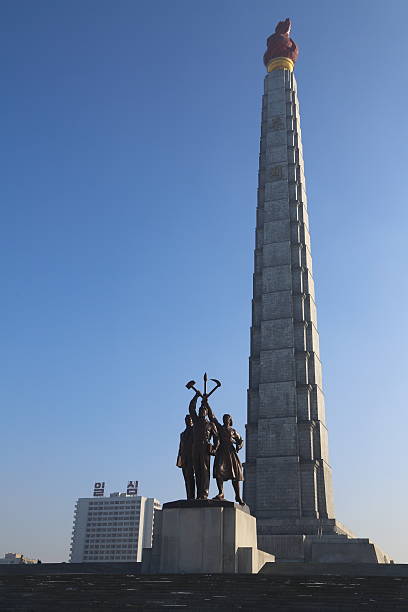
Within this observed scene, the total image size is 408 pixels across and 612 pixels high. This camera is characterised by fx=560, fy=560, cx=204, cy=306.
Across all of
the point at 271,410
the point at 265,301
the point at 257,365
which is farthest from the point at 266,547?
the point at 265,301

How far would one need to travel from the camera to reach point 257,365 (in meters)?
29.1

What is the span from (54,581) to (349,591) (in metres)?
5.76

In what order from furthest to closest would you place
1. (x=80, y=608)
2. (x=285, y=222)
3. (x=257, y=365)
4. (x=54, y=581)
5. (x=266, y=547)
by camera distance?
(x=285, y=222), (x=257, y=365), (x=266, y=547), (x=54, y=581), (x=80, y=608)

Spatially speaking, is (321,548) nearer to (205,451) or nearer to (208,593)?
(205,451)

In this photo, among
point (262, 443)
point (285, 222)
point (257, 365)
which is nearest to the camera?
point (262, 443)

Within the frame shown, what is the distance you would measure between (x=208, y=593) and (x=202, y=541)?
3.95m

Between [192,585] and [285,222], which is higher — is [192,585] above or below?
below

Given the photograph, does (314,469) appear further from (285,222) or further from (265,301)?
(285,222)

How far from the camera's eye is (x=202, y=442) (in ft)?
49.0

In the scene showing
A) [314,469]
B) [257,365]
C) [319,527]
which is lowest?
[319,527]

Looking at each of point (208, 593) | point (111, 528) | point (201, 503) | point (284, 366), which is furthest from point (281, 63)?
point (111, 528)

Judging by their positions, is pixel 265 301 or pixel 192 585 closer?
pixel 192 585

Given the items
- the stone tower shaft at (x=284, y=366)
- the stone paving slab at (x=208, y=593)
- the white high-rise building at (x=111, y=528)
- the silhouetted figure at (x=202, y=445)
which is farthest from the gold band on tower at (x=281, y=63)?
the white high-rise building at (x=111, y=528)

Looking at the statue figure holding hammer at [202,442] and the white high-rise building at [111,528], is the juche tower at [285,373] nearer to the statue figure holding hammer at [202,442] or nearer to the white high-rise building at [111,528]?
the statue figure holding hammer at [202,442]
